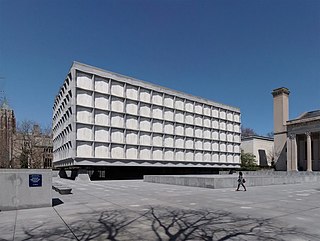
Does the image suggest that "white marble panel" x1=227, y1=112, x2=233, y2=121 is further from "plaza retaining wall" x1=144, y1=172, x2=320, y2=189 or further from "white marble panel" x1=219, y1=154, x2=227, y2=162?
"plaza retaining wall" x1=144, y1=172, x2=320, y2=189

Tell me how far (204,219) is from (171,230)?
2040 millimetres

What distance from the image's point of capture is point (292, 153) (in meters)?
74.8

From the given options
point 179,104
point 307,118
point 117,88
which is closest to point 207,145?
point 179,104

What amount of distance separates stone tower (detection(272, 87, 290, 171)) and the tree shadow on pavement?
249 ft

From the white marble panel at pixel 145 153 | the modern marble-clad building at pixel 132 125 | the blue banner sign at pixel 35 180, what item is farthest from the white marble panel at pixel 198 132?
the blue banner sign at pixel 35 180

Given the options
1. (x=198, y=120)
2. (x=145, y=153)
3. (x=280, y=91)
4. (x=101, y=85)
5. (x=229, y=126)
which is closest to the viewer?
(x=101, y=85)

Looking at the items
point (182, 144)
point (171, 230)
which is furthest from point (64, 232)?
point (182, 144)

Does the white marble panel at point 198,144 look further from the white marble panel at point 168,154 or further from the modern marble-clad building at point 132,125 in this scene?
the white marble panel at point 168,154

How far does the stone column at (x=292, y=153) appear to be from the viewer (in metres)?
74.1

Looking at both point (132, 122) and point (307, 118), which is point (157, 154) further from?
point (307, 118)

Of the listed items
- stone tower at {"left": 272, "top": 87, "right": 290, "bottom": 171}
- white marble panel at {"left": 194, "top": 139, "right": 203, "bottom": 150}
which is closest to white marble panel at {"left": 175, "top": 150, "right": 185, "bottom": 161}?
white marble panel at {"left": 194, "top": 139, "right": 203, "bottom": 150}

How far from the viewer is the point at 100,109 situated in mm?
43844

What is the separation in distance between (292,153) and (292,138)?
12.8ft

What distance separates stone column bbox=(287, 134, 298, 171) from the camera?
74.1 metres
